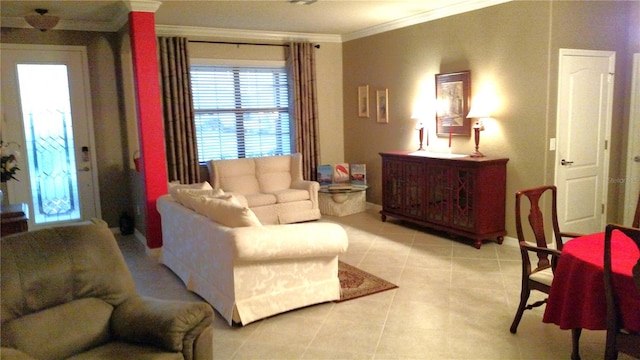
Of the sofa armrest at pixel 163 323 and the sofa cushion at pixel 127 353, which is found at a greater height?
the sofa armrest at pixel 163 323

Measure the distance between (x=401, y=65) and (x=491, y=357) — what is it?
435cm

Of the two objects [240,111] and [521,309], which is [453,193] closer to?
[521,309]

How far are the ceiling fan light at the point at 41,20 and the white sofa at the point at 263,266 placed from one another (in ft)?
9.41

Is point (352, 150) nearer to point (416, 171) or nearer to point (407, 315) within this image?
point (416, 171)

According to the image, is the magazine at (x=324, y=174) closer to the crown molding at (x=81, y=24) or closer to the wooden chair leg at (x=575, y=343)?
the crown molding at (x=81, y=24)

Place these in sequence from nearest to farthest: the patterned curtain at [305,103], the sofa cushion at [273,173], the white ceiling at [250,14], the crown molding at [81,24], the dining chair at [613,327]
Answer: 1. the dining chair at [613,327]
2. the white ceiling at [250,14]
3. the crown molding at [81,24]
4. the sofa cushion at [273,173]
5. the patterned curtain at [305,103]

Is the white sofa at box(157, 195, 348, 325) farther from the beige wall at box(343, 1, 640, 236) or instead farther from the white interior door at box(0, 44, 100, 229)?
the white interior door at box(0, 44, 100, 229)

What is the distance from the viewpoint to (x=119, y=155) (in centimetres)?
619

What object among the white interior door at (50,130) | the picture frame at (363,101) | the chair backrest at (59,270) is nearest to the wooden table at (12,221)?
the chair backrest at (59,270)

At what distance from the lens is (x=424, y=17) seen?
19.2 feet

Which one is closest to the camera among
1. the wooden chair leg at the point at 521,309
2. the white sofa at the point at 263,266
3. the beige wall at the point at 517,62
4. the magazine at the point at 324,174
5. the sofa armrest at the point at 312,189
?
the wooden chair leg at the point at 521,309

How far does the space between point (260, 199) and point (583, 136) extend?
371cm

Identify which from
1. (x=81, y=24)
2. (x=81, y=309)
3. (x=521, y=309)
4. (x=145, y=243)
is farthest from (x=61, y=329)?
(x=81, y=24)

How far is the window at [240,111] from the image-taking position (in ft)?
21.9
